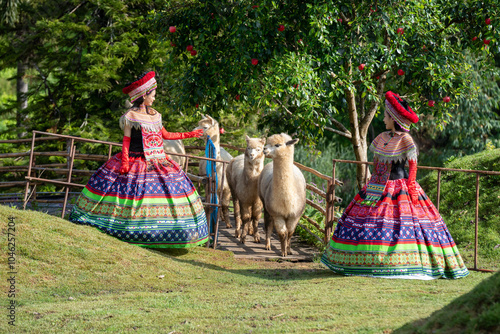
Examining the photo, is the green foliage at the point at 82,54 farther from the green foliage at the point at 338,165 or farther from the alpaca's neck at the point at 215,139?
the green foliage at the point at 338,165

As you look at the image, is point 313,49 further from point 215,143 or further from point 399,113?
point 215,143

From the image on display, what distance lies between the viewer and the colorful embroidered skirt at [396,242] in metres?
6.64

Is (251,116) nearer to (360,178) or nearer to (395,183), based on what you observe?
(360,178)

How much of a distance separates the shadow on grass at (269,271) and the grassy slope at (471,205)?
252 cm

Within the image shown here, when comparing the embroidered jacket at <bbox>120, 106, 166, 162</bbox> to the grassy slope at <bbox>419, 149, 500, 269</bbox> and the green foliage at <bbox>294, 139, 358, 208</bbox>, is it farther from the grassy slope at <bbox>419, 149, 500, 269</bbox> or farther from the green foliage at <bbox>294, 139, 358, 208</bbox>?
the green foliage at <bbox>294, 139, 358, 208</bbox>

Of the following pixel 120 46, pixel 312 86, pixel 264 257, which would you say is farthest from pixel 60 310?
pixel 120 46

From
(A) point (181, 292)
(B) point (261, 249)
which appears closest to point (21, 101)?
(B) point (261, 249)

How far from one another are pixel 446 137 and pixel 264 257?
11739 mm

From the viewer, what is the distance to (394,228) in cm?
677

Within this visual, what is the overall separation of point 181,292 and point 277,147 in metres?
3.21

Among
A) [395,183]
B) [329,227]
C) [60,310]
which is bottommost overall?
[60,310]

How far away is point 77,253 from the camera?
22.0 feet

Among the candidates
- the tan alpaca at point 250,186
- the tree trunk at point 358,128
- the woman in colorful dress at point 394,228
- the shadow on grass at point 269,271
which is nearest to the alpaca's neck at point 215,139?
the tan alpaca at point 250,186

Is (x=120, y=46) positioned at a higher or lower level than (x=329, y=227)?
higher
